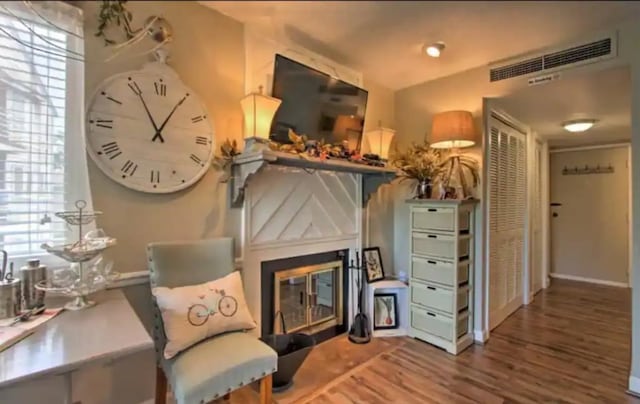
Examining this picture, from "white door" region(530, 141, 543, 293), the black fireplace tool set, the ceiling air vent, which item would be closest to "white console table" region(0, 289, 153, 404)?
the black fireplace tool set

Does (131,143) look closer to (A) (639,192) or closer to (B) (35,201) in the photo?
(B) (35,201)

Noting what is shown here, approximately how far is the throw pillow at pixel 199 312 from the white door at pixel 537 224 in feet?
12.1

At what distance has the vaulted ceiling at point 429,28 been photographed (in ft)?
3.83

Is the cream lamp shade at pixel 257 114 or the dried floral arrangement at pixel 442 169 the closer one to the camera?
the cream lamp shade at pixel 257 114

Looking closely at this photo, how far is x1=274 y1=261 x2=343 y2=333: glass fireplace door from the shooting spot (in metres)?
2.36

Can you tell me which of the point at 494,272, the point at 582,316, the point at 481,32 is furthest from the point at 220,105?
the point at 582,316

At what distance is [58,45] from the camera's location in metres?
1.41

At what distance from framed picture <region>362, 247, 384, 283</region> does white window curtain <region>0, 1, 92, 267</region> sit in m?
2.06

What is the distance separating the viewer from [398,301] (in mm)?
2865

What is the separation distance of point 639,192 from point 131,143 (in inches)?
113

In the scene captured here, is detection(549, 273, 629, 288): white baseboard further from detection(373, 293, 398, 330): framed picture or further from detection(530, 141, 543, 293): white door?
detection(373, 293, 398, 330): framed picture

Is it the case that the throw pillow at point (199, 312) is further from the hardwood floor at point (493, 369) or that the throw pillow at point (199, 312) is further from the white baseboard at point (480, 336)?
the white baseboard at point (480, 336)

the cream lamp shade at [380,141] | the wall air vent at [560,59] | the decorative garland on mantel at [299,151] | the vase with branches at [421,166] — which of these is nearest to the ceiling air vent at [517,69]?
the wall air vent at [560,59]

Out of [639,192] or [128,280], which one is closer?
[128,280]
